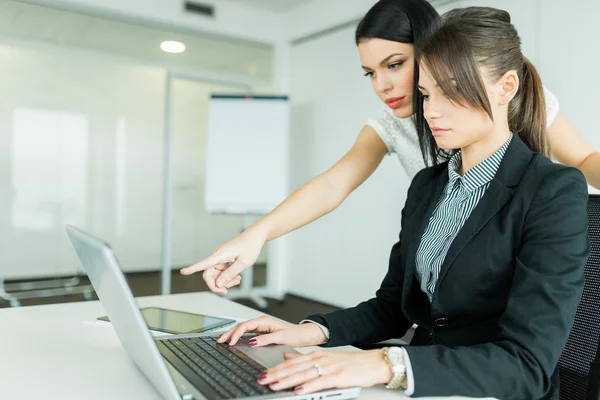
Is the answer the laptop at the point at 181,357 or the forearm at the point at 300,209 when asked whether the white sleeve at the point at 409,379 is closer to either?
the laptop at the point at 181,357

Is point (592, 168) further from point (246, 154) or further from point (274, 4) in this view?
point (274, 4)

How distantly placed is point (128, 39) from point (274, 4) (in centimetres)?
149

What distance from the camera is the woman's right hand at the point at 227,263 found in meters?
1.12

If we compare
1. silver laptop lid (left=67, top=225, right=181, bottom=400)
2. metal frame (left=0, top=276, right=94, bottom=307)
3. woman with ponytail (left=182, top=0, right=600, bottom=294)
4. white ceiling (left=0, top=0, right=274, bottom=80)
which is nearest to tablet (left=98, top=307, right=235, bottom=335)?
woman with ponytail (left=182, top=0, right=600, bottom=294)

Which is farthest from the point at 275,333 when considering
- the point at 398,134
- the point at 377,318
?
the point at 398,134

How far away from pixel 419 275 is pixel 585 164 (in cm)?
67

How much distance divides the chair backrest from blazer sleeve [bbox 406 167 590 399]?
0.56ft

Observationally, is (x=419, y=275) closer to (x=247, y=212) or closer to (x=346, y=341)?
(x=346, y=341)

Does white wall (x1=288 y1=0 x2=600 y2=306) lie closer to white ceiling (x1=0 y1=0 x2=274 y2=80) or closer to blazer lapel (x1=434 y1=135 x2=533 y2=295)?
white ceiling (x1=0 y1=0 x2=274 y2=80)

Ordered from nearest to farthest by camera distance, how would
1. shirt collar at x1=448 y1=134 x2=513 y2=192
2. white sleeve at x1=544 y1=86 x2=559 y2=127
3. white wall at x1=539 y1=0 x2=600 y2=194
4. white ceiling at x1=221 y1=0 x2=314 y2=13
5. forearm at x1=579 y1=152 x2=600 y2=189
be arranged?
1. shirt collar at x1=448 y1=134 x2=513 y2=192
2. forearm at x1=579 y1=152 x2=600 y2=189
3. white sleeve at x1=544 y1=86 x2=559 y2=127
4. white wall at x1=539 y1=0 x2=600 y2=194
5. white ceiling at x1=221 y1=0 x2=314 y2=13

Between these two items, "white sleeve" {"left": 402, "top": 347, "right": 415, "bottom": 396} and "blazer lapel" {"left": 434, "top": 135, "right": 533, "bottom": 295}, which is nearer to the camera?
"white sleeve" {"left": 402, "top": 347, "right": 415, "bottom": 396}

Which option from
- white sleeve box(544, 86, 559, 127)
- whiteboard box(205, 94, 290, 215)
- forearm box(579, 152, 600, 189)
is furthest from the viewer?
whiteboard box(205, 94, 290, 215)

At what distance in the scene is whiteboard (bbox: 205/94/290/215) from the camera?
5160 mm

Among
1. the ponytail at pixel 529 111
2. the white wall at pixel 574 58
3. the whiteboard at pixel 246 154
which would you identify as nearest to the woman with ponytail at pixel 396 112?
the ponytail at pixel 529 111
